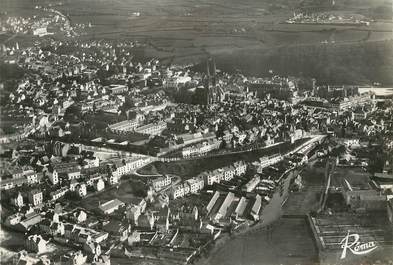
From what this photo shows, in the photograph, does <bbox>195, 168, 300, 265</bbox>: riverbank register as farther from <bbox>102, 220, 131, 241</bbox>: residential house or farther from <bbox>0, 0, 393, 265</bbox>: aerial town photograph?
<bbox>102, 220, 131, 241</bbox>: residential house

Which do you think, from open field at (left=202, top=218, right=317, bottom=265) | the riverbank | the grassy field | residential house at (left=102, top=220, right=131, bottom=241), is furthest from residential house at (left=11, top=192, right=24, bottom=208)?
open field at (left=202, top=218, right=317, bottom=265)

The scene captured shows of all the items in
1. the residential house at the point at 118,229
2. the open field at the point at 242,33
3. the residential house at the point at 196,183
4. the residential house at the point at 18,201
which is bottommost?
the residential house at the point at 118,229

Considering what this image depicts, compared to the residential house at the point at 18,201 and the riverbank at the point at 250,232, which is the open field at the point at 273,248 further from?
the residential house at the point at 18,201

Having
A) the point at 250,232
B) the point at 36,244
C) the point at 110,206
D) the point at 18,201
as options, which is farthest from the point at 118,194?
the point at 250,232

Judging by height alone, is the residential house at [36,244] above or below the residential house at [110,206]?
below

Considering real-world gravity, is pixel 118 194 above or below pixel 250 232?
above

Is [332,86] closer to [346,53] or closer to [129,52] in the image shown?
[346,53]

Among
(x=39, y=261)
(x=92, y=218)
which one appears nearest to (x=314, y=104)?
(x=92, y=218)

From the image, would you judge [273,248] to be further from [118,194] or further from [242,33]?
[242,33]

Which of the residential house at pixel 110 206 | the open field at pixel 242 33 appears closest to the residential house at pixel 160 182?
the residential house at pixel 110 206
